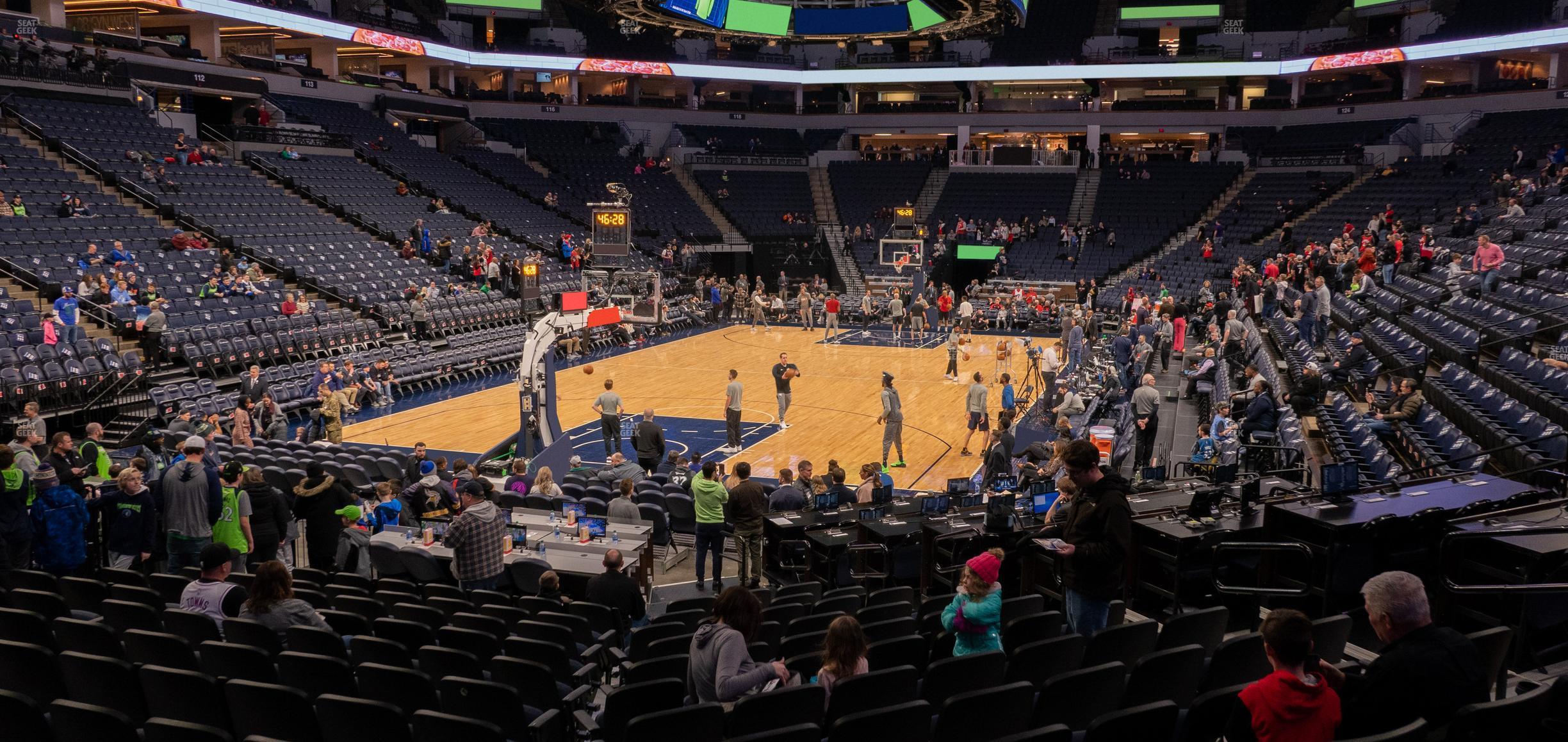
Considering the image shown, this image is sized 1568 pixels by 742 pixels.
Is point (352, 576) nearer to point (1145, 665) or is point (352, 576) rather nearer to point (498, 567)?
point (498, 567)

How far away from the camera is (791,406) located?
71.2 ft

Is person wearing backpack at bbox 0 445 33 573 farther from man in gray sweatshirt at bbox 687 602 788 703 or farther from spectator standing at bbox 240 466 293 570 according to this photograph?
man in gray sweatshirt at bbox 687 602 788 703

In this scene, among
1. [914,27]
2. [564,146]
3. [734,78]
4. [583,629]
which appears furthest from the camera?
[734,78]

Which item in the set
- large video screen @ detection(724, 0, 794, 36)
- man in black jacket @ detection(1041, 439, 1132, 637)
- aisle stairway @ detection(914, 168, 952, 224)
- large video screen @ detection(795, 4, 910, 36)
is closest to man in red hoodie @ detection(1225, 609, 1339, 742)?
man in black jacket @ detection(1041, 439, 1132, 637)

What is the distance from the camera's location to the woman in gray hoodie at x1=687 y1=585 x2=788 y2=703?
197 inches

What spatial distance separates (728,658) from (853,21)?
26788mm

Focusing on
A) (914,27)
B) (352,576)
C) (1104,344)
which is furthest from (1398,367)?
(914,27)

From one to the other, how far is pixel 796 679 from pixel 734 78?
1799 inches

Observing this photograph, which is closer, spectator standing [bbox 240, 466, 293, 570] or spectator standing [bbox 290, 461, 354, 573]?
spectator standing [bbox 240, 466, 293, 570]

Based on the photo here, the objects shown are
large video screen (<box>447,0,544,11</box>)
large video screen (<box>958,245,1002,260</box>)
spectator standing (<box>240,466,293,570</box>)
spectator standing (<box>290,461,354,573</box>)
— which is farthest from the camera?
large video screen (<box>447,0,544,11</box>)

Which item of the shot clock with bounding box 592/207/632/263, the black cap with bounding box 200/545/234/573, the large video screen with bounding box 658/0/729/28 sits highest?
the large video screen with bounding box 658/0/729/28

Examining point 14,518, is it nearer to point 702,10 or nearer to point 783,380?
point 783,380

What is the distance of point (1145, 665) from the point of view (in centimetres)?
461

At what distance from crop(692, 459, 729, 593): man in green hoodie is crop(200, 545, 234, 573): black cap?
16.4ft
